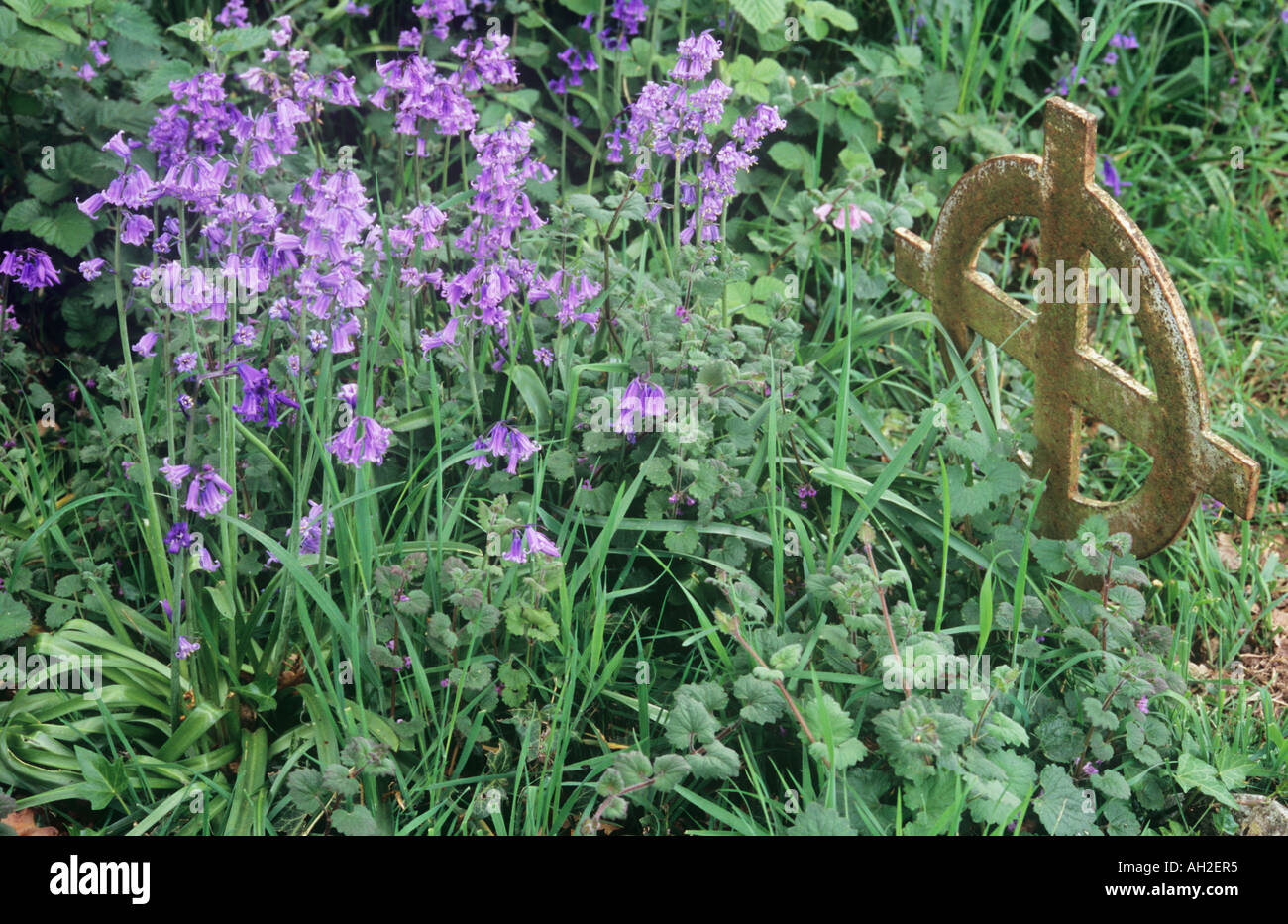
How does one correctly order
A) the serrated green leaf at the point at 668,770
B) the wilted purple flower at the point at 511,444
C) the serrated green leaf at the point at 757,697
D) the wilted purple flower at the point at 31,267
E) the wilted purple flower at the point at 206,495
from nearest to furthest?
the serrated green leaf at the point at 668,770 < the serrated green leaf at the point at 757,697 < the wilted purple flower at the point at 206,495 < the wilted purple flower at the point at 511,444 < the wilted purple flower at the point at 31,267

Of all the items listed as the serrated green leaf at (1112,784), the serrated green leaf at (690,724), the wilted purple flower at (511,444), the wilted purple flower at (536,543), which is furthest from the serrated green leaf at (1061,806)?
the wilted purple flower at (511,444)

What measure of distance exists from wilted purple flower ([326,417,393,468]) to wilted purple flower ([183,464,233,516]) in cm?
21

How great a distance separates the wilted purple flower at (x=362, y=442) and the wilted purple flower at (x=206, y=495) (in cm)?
21

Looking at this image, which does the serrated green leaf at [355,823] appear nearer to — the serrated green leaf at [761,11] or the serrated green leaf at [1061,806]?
the serrated green leaf at [1061,806]

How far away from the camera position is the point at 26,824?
214 cm

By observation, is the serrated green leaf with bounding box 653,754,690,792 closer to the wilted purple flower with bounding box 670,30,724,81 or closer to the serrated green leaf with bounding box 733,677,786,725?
the serrated green leaf with bounding box 733,677,786,725

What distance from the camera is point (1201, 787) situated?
2109mm

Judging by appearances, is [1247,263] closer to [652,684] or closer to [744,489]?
[744,489]

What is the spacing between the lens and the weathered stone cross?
2.25 m

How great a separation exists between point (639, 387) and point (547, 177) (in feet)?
2.10

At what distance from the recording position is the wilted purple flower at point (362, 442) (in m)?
2.10

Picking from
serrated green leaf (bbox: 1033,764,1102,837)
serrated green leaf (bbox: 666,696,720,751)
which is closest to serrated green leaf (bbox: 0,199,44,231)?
serrated green leaf (bbox: 666,696,720,751)

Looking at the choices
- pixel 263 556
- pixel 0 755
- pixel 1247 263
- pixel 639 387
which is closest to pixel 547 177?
pixel 639 387

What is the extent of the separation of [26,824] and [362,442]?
924 millimetres
